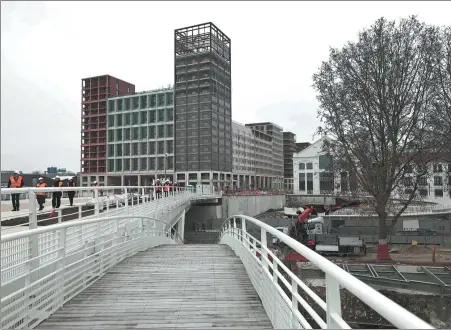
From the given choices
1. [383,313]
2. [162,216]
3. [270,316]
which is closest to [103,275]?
[270,316]

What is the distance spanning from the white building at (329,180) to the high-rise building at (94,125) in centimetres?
4740

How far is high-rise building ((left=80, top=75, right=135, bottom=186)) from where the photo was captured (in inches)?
3440

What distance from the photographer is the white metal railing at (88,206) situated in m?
5.68

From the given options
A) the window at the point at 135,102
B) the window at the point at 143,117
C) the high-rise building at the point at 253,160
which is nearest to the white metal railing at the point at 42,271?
the window at the point at 143,117

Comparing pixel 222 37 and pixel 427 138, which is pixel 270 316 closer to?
pixel 427 138

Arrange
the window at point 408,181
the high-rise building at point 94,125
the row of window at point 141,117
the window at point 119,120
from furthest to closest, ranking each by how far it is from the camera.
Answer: the high-rise building at point 94,125 → the window at point 119,120 → the row of window at point 141,117 → the window at point 408,181

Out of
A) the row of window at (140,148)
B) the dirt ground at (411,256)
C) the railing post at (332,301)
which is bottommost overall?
A: the dirt ground at (411,256)

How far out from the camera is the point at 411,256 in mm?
Answer: 23594

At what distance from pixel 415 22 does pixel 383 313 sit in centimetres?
2295

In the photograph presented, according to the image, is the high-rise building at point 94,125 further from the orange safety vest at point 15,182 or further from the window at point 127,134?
the orange safety vest at point 15,182

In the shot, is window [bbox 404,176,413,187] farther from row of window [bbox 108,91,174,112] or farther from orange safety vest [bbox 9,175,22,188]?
row of window [bbox 108,91,174,112]

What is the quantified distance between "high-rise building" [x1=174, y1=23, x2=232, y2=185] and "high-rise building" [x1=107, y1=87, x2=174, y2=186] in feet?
9.76

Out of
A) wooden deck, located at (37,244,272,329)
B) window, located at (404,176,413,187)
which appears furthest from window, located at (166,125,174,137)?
wooden deck, located at (37,244,272,329)

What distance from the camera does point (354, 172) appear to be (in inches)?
848
